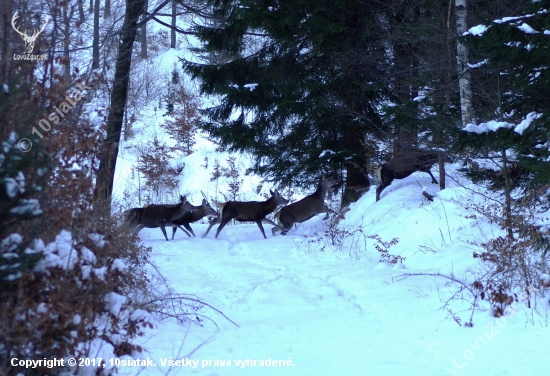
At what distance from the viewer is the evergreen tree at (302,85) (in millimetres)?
15531

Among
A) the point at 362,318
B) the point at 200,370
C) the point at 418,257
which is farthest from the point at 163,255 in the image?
the point at 200,370

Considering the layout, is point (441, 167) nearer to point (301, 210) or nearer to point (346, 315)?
point (301, 210)

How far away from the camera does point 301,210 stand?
16.4m

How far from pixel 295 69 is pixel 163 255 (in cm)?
708

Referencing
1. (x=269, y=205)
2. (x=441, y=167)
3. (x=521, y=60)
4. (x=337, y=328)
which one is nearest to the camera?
(x=521, y=60)

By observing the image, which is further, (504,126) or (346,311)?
(346,311)

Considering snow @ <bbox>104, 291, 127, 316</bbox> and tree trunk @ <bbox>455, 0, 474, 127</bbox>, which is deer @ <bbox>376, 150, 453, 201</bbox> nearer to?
tree trunk @ <bbox>455, 0, 474, 127</bbox>

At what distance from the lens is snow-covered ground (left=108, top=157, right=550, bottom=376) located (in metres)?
5.47

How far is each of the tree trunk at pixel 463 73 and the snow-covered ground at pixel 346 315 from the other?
1.80m

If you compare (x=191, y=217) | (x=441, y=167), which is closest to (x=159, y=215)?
(x=191, y=217)

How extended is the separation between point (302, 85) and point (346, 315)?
9921 mm

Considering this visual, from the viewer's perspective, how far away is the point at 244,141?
16.5 m

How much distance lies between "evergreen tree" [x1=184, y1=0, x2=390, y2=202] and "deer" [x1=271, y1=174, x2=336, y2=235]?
0.84 m

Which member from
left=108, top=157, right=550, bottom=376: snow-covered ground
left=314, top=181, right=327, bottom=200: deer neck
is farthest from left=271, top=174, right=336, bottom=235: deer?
left=108, top=157, right=550, bottom=376: snow-covered ground
